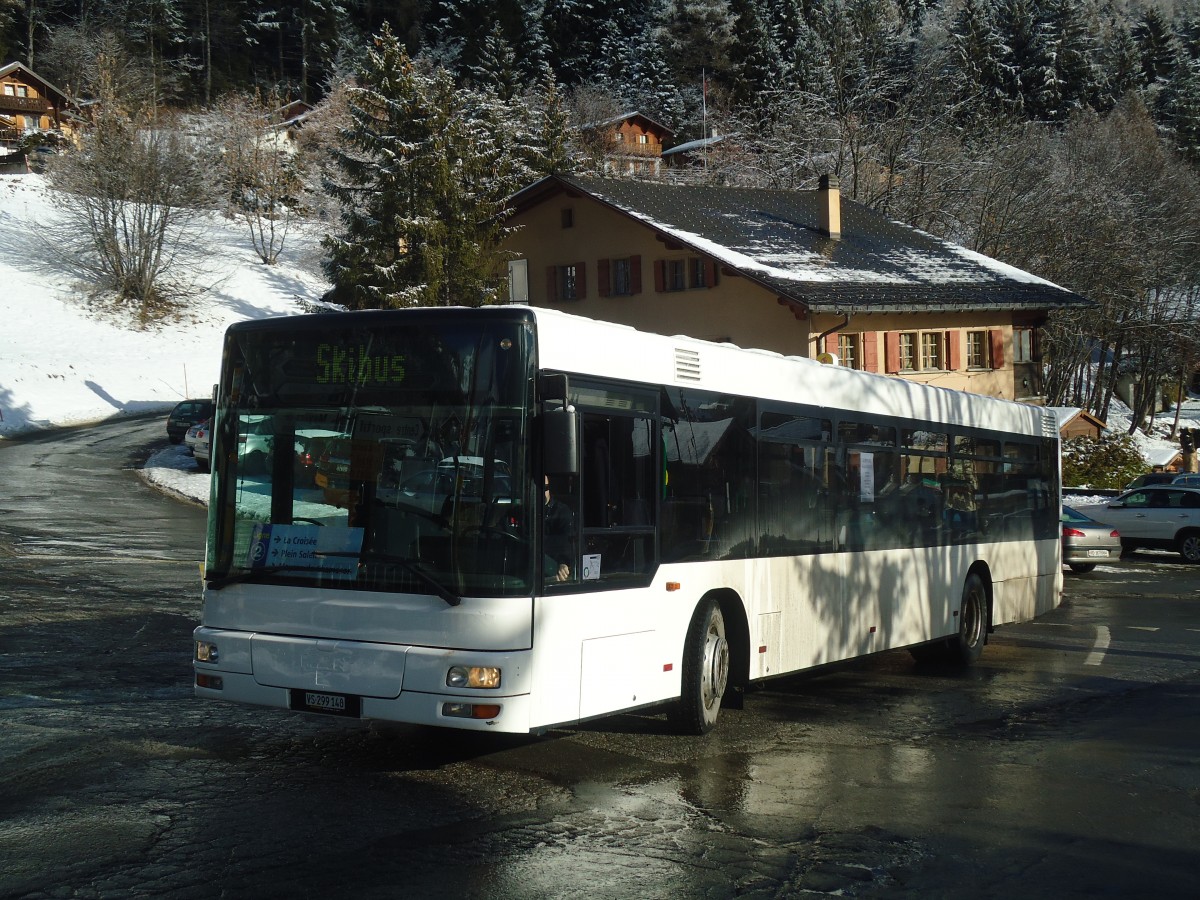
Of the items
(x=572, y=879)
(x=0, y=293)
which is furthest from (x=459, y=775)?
(x=0, y=293)

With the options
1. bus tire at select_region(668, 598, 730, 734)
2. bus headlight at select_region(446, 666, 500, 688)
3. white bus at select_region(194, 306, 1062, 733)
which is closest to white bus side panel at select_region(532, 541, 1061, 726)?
white bus at select_region(194, 306, 1062, 733)

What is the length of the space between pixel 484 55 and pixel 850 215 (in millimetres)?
37451

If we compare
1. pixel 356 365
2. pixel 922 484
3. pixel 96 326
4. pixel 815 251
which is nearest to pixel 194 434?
pixel 815 251

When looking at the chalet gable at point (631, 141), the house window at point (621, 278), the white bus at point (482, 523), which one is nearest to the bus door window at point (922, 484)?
the white bus at point (482, 523)

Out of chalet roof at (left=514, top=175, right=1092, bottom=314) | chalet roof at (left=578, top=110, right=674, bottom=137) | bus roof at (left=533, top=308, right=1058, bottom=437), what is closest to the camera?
bus roof at (left=533, top=308, right=1058, bottom=437)

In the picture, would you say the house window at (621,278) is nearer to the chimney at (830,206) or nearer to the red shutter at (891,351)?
the chimney at (830,206)

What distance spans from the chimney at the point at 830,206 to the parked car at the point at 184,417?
1930 cm

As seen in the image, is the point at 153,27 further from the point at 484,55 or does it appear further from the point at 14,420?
the point at 14,420

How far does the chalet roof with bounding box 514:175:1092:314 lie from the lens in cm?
3662

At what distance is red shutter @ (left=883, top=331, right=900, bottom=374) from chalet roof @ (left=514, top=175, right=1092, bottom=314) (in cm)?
146

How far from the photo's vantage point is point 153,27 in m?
84.6

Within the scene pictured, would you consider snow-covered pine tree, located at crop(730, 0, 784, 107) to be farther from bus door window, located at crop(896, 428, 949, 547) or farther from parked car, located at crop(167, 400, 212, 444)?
bus door window, located at crop(896, 428, 949, 547)

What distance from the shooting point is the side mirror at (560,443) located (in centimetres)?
698

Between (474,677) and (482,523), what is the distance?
2.63 ft
